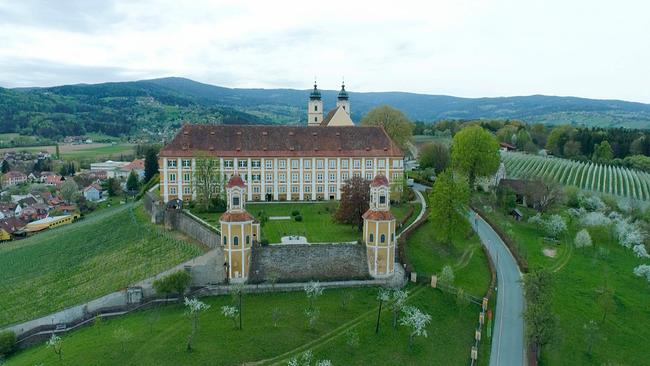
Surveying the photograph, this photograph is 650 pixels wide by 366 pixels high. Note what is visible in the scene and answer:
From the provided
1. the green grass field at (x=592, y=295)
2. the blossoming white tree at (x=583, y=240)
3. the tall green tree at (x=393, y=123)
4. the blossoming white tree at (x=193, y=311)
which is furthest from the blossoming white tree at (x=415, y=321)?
the tall green tree at (x=393, y=123)

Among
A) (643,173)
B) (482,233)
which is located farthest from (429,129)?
(482,233)

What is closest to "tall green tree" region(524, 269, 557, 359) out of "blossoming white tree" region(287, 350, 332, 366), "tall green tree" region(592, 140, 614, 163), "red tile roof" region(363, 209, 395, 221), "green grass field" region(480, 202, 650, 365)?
"green grass field" region(480, 202, 650, 365)

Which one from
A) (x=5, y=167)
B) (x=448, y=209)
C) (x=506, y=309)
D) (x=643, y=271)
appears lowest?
(x=506, y=309)

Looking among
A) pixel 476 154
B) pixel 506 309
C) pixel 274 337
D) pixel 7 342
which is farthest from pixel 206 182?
pixel 476 154

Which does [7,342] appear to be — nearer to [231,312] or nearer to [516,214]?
[231,312]

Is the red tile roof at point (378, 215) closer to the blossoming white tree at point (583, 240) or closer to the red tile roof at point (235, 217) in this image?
the red tile roof at point (235, 217)

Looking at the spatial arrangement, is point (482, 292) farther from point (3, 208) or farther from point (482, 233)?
point (3, 208)
